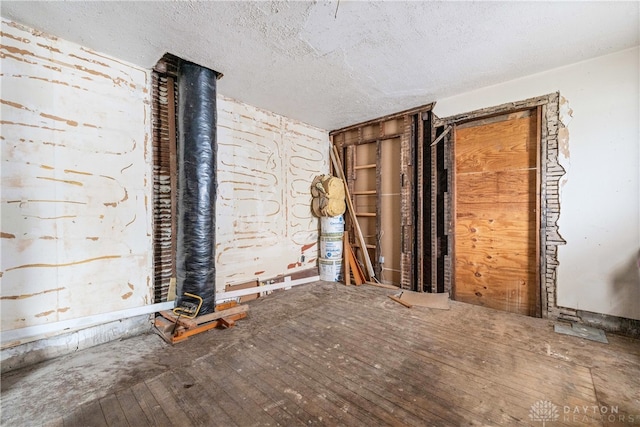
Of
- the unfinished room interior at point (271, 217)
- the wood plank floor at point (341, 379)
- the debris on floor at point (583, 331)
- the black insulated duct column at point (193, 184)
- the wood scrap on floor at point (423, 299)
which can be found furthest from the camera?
the wood scrap on floor at point (423, 299)

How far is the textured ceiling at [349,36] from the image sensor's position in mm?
1711

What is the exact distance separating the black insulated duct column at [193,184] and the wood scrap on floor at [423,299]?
2266mm

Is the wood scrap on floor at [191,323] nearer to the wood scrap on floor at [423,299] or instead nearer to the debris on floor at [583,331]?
the wood scrap on floor at [423,299]

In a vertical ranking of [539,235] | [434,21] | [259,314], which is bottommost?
[259,314]

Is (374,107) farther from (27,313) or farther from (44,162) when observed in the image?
(27,313)

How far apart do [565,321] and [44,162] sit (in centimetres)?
490

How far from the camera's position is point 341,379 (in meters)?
1.62

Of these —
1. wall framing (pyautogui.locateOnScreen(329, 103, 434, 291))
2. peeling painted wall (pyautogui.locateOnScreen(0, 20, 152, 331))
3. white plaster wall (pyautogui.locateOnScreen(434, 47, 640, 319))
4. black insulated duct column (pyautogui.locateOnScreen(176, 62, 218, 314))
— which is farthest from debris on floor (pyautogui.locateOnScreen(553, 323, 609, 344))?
peeling painted wall (pyautogui.locateOnScreen(0, 20, 152, 331))

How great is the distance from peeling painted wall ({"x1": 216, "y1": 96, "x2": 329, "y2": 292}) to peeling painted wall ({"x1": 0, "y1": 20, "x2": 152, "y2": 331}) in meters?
0.81

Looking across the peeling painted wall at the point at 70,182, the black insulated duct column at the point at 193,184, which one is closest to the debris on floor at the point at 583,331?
the black insulated duct column at the point at 193,184

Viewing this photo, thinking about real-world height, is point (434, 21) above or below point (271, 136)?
above

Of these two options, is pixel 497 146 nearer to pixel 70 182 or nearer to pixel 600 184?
pixel 600 184

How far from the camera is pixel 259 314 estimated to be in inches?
108

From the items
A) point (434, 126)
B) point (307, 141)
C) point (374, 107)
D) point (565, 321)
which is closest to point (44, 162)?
point (307, 141)
